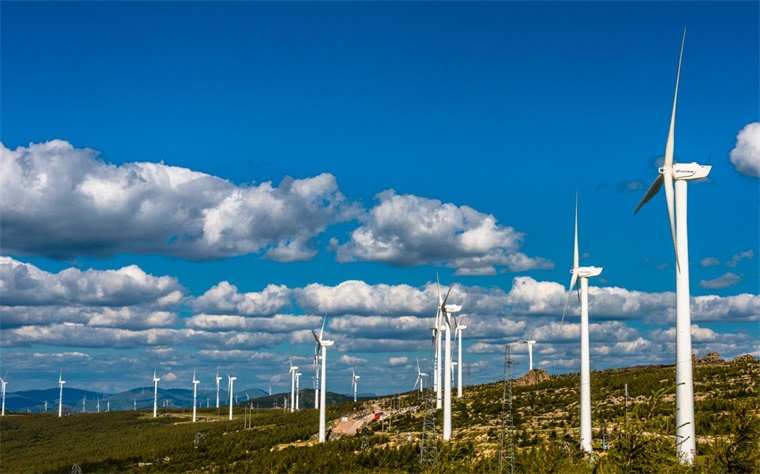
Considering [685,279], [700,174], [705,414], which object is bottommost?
[705,414]

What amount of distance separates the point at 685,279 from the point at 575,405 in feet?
228

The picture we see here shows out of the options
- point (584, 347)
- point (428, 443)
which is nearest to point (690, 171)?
point (584, 347)

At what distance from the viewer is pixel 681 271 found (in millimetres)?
39750

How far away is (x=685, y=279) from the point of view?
39.8 metres

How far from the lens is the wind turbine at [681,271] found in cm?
3672

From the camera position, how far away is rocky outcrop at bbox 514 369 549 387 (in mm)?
157625

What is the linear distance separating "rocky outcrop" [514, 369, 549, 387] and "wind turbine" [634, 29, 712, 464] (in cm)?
11706

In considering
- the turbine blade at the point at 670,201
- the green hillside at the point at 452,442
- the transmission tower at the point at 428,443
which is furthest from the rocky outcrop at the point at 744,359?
the turbine blade at the point at 670,201

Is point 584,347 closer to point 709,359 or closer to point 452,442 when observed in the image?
point 452,442

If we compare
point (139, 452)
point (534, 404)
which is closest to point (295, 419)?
point (139, 452)

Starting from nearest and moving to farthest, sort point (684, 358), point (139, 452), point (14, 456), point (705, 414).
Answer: point (684, 358), point (705, 414), point (139, 452), point (14, 456)

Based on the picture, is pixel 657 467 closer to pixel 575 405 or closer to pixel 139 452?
pixel 575 405

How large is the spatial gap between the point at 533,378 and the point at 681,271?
4869 inches

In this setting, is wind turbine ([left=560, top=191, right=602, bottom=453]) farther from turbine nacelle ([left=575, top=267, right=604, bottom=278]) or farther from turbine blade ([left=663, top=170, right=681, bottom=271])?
turbine blade ([left=663, top=170, right=681, bottom=271])
